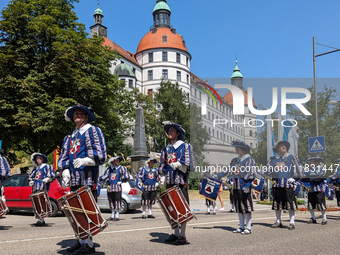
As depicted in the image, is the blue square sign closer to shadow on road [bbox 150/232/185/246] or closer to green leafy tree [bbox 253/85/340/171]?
green leafy tree [bbox 253/85/340/171]

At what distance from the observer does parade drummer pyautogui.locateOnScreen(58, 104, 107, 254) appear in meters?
5.38

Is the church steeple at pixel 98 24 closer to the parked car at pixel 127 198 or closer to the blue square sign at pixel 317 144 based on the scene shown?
the blue square sign at pixel 317 144

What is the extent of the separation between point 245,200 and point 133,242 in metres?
3.00

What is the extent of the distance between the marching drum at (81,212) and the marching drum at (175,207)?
1610mm

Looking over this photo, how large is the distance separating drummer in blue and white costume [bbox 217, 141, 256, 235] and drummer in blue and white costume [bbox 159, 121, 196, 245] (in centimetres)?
202

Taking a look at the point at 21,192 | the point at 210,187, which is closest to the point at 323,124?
the point at 210,187

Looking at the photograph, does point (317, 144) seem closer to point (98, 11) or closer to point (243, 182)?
point (243, 182)

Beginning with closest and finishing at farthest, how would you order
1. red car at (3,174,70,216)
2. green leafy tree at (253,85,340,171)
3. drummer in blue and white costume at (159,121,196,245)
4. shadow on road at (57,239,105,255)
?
1. shadow on road at (57,239,105,255)
2. drummer in blue and white costume at (159,121,196,245)
3. red car at (3,174,70,216)
4. green leafy tree at (253,85,340,171)

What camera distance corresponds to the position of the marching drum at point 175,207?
6379 millimetres

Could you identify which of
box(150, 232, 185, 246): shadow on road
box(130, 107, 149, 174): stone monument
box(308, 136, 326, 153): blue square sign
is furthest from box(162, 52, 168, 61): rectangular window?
box(150, 232, 185, 246): shadow on road

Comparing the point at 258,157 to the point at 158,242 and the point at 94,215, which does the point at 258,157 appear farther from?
the point at 94,215

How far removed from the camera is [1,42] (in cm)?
2170

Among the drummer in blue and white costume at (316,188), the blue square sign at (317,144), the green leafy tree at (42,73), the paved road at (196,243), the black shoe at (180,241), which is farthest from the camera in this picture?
the green leafy tree at (42,73)

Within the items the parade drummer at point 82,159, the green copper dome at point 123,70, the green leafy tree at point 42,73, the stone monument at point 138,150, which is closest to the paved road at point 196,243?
the parade drummer at point 82,159
